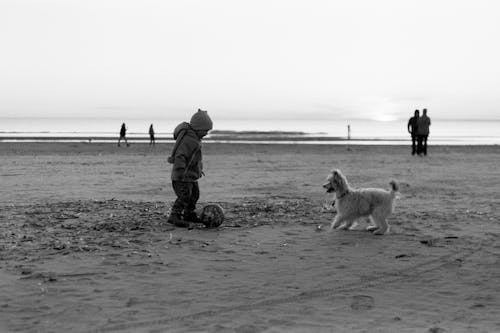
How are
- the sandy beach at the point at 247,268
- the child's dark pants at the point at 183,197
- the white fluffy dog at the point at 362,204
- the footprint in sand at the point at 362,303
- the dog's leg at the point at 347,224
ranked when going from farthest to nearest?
the child's dark pants at the point at 183,197, the dog's leg at the point at 347,224, the white fluffy dog at the point at 362,204, the footprint in sand at the point at 362,303, the sandy beach at the point at 247,268

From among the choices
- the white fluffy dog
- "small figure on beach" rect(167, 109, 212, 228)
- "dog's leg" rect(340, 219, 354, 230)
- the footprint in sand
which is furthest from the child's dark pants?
the footprint in sand

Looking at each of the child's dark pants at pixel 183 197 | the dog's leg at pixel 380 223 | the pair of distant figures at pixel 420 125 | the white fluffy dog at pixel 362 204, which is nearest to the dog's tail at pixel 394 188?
the white fluffy dog at pixel 362 204

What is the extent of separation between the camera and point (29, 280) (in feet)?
20.6

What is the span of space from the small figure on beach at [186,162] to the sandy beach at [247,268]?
37 centimetres

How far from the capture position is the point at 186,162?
9312mm

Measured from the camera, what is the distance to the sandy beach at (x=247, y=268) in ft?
17.4

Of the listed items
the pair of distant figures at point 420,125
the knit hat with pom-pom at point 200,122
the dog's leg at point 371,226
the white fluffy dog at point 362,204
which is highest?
the pair of distant figures at point 420,125

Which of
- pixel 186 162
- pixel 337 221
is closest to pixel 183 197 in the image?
pixel 186 162

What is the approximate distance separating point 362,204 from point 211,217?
7.87 feet

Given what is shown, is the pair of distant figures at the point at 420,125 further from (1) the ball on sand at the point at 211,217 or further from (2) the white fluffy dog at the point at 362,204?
(1) the ball on sand at the point at 211,217

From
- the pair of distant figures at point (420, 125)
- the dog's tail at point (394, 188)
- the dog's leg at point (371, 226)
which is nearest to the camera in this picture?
the dog's tail at point (394, 188)

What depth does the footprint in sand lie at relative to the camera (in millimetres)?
5629

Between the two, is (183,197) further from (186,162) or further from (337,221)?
(337,221)

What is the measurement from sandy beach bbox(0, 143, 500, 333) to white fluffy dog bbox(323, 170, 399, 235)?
1.00 feet
